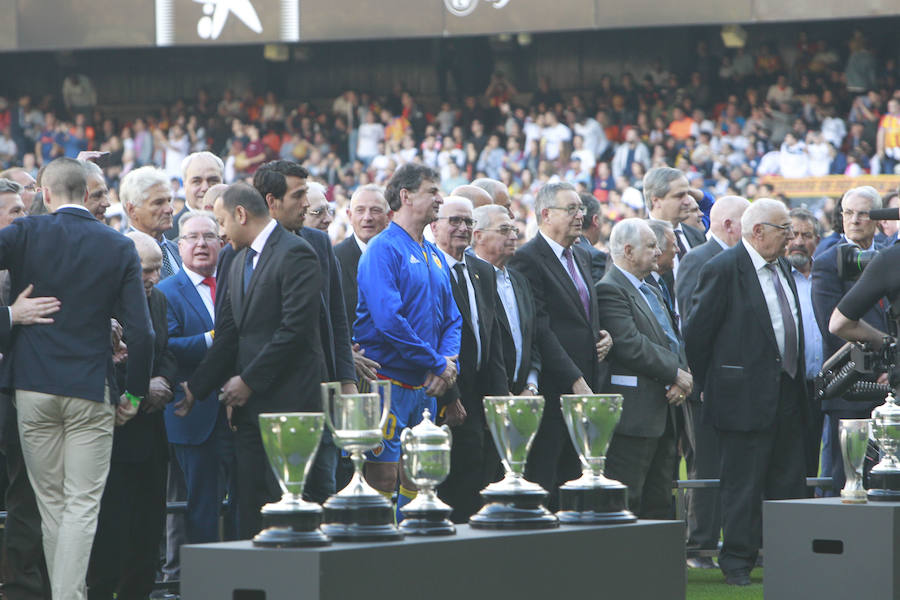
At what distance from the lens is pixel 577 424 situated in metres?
3.85

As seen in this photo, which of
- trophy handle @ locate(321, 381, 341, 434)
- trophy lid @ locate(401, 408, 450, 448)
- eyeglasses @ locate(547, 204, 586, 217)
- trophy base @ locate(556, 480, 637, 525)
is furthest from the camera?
eyeglasses @ locate(547, 204, 586, 217)

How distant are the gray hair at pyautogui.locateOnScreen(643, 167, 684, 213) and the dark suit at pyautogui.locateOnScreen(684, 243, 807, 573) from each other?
40.8 inches

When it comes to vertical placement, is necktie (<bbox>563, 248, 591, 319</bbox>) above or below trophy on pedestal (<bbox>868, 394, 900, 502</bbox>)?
above

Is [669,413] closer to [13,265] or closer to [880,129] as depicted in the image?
[13,265]

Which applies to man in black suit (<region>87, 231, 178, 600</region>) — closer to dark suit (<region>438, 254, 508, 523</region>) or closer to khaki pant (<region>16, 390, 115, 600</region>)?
khaki pant (<region>16, 390, 115, 600</region>)

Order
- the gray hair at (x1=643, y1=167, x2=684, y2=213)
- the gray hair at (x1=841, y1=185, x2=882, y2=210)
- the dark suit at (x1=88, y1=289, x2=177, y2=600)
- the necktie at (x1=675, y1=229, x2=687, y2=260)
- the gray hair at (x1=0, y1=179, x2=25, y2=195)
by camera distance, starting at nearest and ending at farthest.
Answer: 1. the dark suit at (x1=88, y1=289, x2=177, y2=600)
2. the gray hair at (x1=0, y1=179, x2=25, y2=195)
3. the gray hair at (x1=841, y1=185, x2=882, y2=210)
4. the gray hair at (x1=643, y1=167, x2=684, y2=213)
5. the necktie at (x1=675, y1=229, x2=687, y2=260)

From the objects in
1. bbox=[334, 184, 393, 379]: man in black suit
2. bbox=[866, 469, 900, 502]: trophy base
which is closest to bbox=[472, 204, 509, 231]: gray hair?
bbox=[334, 184, 393, 379]: man in black suit

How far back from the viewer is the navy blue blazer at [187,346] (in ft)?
19.1

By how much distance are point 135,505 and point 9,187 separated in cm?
147

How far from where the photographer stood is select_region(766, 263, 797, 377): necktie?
6711mm

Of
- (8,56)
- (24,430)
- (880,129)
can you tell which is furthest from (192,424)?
(8,56)

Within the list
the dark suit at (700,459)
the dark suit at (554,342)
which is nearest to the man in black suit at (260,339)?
the dark suit at (554,342)

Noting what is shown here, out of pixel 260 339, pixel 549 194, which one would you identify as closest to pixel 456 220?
pixel 549 194

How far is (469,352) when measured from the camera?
6305mm
